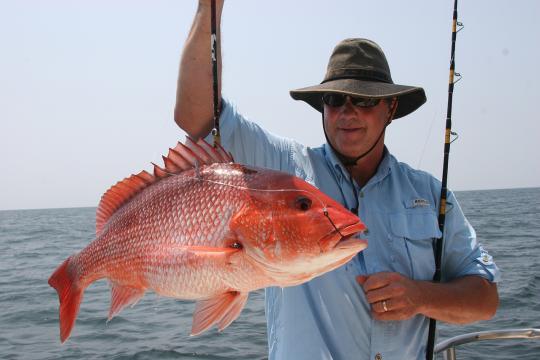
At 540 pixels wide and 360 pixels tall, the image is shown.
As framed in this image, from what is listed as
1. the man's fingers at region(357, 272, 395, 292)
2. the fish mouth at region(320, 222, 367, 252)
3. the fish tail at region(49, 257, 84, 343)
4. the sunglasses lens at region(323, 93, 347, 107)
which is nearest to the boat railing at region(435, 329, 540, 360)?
the man's fingers at region(357, 272, 395, 292)

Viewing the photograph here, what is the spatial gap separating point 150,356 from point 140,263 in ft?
19.5

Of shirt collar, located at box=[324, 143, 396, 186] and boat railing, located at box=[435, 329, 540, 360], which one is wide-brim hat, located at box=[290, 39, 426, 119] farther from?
boat railing, located at box=[435, 329, 540, 360]

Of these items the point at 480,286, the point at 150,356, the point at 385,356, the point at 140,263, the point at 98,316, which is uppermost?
the point at 140,263

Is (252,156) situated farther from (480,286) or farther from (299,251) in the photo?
(480,286)

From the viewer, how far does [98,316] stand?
910 centimetres

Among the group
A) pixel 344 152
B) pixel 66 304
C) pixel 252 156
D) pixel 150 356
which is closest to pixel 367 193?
pixel 344 152

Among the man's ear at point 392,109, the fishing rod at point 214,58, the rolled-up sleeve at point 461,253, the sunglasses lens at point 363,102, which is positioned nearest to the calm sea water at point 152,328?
the rolled-up sleeve at point 461,253

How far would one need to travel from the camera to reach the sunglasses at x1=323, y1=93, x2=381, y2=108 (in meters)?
2.32

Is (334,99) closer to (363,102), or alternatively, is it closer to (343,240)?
(363,102)

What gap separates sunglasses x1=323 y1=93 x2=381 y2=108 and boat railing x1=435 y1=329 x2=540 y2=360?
1.71m

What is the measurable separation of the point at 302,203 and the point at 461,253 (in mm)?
1433

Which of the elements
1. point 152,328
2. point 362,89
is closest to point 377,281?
point 362,89

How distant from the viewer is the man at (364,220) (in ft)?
6.51

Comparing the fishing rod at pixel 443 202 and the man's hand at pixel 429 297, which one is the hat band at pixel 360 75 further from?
the man's hand at pixel 429 297
